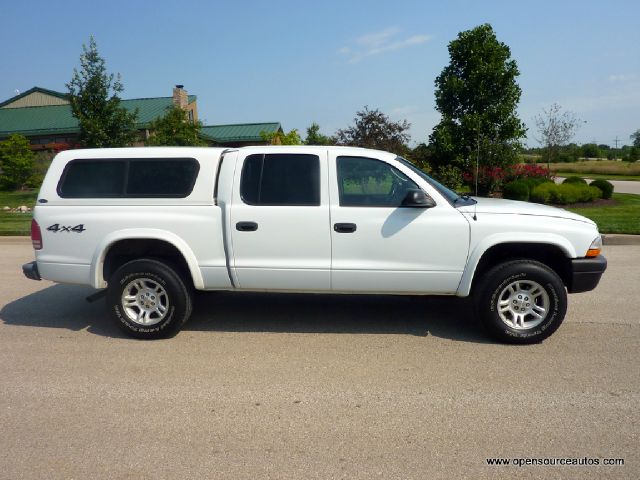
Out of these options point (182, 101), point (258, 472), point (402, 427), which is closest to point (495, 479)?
point (402, 427)

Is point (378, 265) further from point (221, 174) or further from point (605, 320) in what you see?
point (605, 320)

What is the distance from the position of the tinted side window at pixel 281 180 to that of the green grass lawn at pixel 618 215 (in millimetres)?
8509

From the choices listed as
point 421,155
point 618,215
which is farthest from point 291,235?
point 421,155

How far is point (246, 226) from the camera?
16.1 feet

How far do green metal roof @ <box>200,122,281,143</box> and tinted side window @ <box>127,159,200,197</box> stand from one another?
1287 inches

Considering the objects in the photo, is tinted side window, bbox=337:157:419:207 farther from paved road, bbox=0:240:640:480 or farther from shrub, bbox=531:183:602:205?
shrub, bbox=531:183:602:205

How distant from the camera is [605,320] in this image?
556 centimetres

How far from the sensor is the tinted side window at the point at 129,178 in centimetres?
508

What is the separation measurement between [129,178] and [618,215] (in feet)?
42.4

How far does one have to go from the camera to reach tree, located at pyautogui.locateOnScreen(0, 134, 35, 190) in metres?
26.1

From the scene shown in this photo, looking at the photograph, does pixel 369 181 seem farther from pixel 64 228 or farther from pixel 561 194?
pixel 561 194

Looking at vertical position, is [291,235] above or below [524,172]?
below

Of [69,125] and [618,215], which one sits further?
[69,125]

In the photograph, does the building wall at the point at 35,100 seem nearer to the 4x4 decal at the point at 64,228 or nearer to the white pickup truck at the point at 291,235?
the 4x4 decal at the point at 64,228
